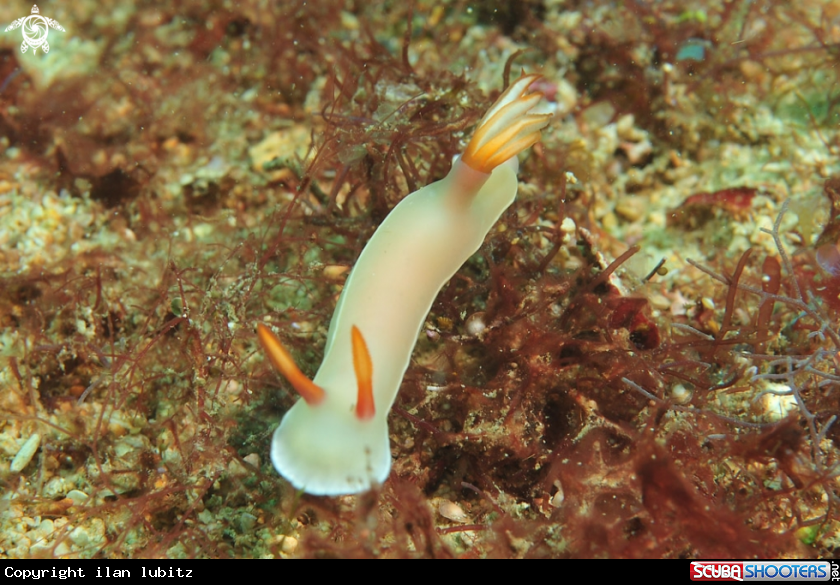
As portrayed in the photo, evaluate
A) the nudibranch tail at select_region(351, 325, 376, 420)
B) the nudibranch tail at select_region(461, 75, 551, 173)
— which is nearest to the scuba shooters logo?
the nudibranch tail at select_region(351, 325, 376, 420)

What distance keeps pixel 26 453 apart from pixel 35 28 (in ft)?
11.8

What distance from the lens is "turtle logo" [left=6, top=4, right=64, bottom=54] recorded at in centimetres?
414

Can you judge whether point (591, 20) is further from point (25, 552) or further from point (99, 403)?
point (25, 552)

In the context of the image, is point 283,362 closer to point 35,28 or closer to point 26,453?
point 26,453

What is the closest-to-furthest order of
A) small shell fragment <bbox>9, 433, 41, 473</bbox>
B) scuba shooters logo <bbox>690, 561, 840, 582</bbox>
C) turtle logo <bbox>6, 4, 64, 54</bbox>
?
scuba shooters logo <bbox>690, 561, 840, 582</bbox>, small shell fragment <bbox>9, 433, 41, 473</bbox>, turtle logo <bbox>6, 4, 64, 54</bbox>

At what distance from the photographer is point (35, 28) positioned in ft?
13.8

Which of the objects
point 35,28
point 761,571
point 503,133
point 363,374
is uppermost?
point 35,28

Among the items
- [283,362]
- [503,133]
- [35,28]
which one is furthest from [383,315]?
[35,28]

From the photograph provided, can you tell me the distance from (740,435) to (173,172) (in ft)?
13.6

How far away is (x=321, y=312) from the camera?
3139mm

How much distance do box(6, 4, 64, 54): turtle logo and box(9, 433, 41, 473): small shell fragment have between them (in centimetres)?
323

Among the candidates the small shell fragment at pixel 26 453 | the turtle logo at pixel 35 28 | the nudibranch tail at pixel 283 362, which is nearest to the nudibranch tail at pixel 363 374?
the nudibranch tail at pixel 283 362

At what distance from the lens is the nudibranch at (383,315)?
6.69ft

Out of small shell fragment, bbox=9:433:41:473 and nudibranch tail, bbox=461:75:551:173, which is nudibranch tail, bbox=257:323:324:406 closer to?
nudibranch tail, bbox=461:75:551:173
